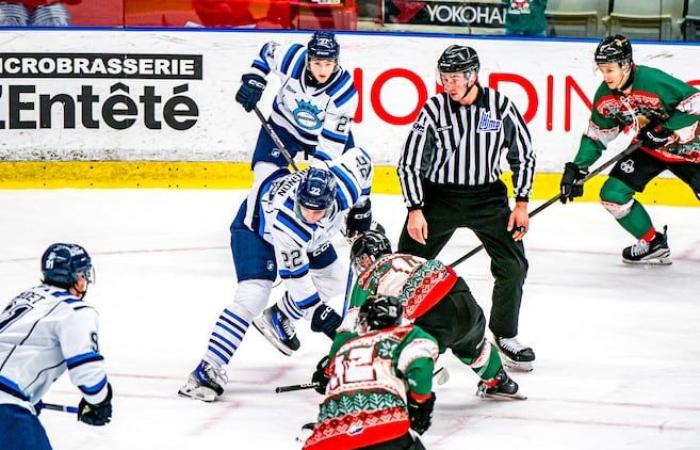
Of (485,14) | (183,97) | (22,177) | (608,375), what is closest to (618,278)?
(608,375)

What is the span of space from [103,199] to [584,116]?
2987 mm

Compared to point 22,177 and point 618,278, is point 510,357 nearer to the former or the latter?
point 618,278

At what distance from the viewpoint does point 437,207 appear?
20.2 feet

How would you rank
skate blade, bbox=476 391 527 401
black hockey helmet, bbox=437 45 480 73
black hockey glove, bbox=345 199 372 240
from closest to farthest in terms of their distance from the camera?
1. skate blade, bbox=476 391 527 401
2. black hockey helmet, bbox=437 45 480 73
3. black hockey glove, bbox=345 199 372 240

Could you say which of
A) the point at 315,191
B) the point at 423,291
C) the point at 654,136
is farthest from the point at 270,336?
the point at 654,136

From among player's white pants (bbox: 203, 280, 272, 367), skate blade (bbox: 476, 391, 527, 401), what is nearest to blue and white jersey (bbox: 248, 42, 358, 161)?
player's white pants (bbox: 203, 280, 272, 367)

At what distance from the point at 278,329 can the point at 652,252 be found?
9.56 ft

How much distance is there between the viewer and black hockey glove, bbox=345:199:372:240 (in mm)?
6879

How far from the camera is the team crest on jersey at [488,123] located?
604 cm

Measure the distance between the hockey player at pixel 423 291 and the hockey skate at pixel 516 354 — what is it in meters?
0.74

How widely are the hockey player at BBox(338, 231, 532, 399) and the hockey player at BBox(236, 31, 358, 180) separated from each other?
1.77 meters

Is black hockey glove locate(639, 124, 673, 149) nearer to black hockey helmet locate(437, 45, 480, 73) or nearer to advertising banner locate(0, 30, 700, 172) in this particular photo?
advertising banner locate(0, 30, 700, 172)

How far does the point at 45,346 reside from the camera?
13.9 ft

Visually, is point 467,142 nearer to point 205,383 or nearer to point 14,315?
point 205,383
